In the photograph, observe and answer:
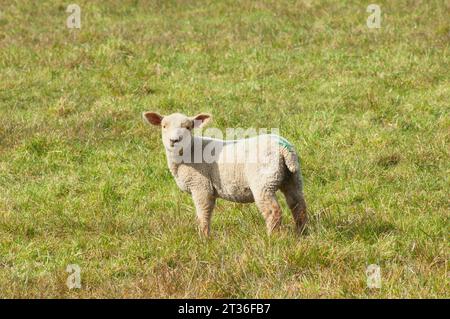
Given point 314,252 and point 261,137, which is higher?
point 261,137

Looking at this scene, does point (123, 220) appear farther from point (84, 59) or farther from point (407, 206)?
point (84, 59)

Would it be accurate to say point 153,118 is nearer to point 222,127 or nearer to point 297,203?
point 297,203

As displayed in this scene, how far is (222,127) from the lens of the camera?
42.7ft

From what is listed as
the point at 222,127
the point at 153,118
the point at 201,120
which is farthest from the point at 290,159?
the point at 222,127

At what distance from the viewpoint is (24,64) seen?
53.5 ft

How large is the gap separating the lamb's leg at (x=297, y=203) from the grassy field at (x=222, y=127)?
23 cm

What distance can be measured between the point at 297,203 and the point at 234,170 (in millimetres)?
695

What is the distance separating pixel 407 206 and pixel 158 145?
4428mm

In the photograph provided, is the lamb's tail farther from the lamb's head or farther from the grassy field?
the lamb's head

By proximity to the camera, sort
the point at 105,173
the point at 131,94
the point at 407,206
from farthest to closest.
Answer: the point at 131,94
the point at 105,173
the point at 407,206

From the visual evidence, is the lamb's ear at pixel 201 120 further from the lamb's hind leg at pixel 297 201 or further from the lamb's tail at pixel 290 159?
the lamb's hind leg at pixel 297 201

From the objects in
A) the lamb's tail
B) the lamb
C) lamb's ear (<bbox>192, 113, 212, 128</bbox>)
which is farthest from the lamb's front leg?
the lamb's tail

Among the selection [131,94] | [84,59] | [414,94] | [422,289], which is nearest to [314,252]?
[422,289]

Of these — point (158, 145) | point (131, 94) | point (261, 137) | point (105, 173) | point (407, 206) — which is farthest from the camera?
point (131, 94)
